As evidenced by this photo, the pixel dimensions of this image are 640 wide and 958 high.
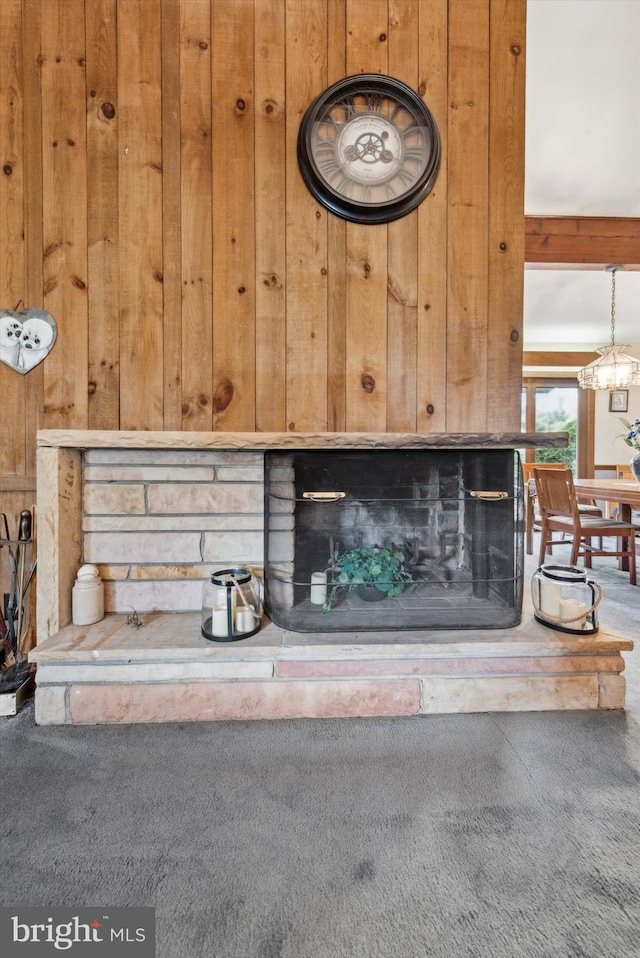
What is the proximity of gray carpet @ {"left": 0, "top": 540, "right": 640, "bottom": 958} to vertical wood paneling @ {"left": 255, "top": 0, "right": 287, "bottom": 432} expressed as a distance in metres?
1.15

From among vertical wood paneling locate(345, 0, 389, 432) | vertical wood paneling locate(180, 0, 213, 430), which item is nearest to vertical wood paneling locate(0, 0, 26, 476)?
vertical wood paneling locate(180, 0, 213, 430)

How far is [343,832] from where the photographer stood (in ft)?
3.59

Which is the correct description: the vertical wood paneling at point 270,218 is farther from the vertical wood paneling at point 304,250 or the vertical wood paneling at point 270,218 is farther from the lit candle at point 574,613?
the lit candle at point 574,613

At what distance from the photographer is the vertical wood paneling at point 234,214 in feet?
5.68

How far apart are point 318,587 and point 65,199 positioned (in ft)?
5.73

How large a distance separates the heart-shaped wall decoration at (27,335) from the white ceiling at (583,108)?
2449 mm

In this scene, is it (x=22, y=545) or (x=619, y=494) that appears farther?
(x=619, y=494)

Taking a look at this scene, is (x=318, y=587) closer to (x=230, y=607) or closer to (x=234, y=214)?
(x=230, y=607)

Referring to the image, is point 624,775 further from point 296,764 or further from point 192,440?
point 192,440

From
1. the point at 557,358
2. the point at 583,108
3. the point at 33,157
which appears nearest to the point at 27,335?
the point at 33,157

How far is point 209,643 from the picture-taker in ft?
5.13

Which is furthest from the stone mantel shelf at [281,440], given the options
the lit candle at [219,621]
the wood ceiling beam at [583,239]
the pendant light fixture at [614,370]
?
the pendant light fixture at [614,370]

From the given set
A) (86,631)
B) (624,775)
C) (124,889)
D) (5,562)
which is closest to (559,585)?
(624,775)

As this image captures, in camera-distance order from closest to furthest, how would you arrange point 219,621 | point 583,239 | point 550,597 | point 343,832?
1. point 343,832
2. point 219,621
3. point 550,597
4. point 583,239
